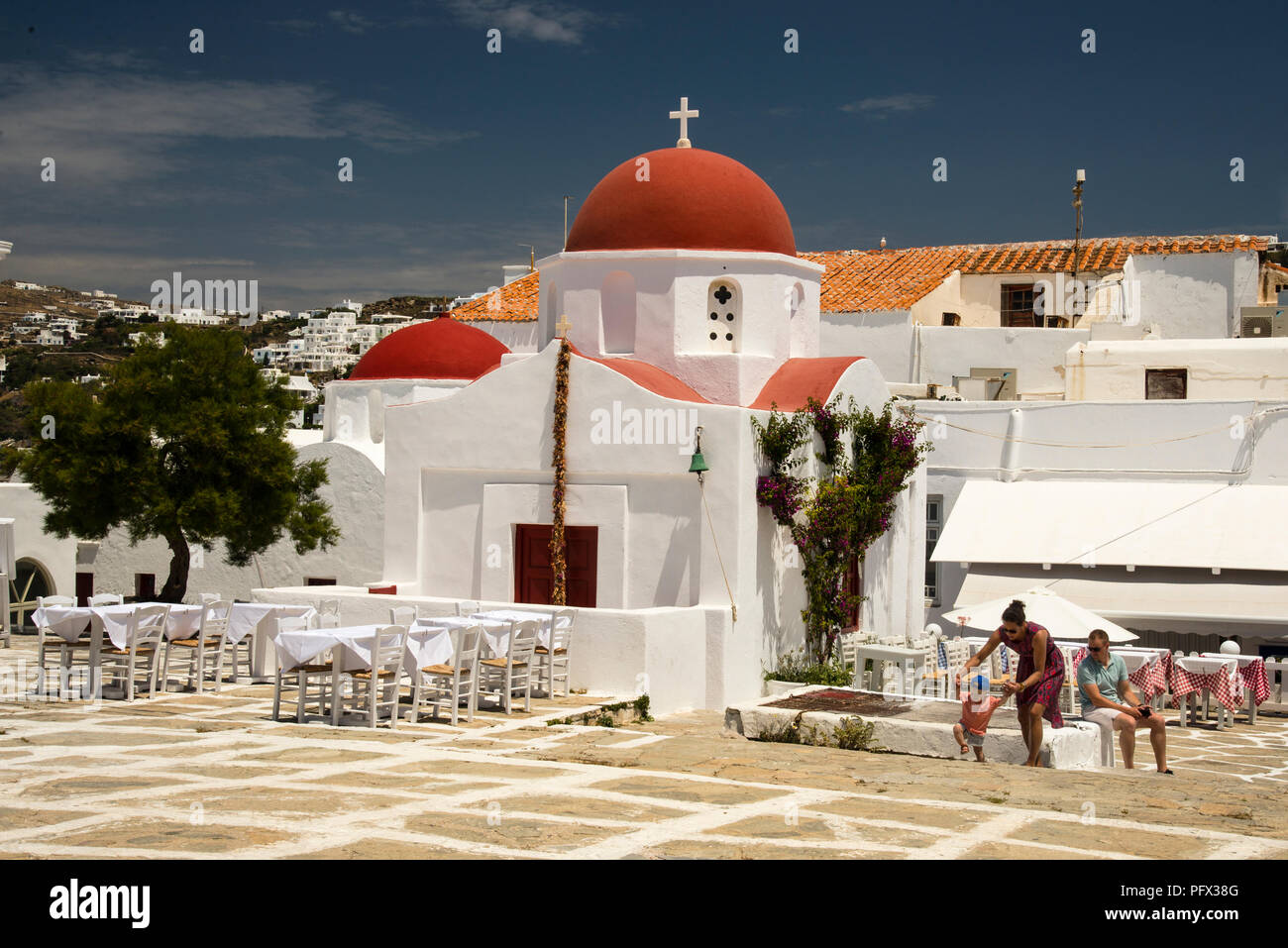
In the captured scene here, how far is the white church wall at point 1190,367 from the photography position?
2472cm

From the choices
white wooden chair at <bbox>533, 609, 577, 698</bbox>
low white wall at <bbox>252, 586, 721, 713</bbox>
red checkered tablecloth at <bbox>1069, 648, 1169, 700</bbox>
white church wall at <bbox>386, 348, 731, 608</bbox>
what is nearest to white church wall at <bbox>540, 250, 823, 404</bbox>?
white church wall at <bbox>386, 348, 731, 608</bbox>

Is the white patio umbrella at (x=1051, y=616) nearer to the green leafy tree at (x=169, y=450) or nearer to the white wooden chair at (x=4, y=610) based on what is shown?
the green leafy tree at (x=169, y=450)

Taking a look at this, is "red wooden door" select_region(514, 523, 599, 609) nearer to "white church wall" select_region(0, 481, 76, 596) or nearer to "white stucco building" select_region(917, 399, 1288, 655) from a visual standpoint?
"white stucco building" select_region(917, 399, 1288, 655)

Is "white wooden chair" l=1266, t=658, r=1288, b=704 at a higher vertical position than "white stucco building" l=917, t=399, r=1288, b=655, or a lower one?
lower

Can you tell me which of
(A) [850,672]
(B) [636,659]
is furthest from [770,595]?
(B) [636,659]

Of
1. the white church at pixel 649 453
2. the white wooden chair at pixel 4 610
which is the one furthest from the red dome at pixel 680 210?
the white wooden chair at pixel 4 610

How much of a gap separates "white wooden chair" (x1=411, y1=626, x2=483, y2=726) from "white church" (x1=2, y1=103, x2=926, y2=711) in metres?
2.23

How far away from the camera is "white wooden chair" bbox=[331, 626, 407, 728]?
10758 millimetres

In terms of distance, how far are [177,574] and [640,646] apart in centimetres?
850

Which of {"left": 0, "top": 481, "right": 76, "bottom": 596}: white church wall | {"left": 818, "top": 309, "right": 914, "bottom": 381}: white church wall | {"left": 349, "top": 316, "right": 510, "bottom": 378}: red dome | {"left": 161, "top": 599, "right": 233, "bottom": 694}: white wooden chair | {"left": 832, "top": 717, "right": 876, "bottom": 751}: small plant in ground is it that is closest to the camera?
{"left": 832, "top": 717, "right": 876, "bottom": 751}: small plant in ground

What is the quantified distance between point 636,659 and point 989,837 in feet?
23.8

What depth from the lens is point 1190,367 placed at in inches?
1001
